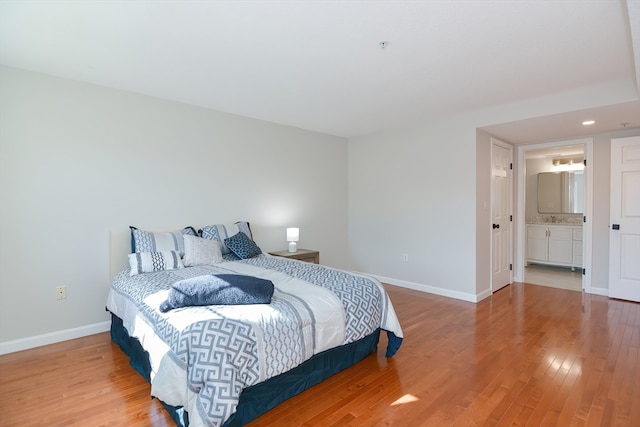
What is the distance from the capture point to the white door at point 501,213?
4.51 metres

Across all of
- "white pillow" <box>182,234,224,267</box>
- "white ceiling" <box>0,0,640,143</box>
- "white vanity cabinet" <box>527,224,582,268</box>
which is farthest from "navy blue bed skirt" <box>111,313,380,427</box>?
"white vanity cabinet" <box>527,224,582,268</box>

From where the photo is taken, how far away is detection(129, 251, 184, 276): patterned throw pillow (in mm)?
2900

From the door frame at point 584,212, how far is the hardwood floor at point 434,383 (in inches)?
50.0

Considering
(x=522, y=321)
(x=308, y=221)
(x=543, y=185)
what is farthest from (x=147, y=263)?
(x=543, y=185)

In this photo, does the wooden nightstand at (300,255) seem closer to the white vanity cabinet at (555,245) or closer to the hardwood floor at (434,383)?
the hardwood floor at (434,383)

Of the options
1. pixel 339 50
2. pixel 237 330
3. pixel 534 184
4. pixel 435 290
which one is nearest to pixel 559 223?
pixel 534 184

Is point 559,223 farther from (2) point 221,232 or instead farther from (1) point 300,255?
(2) point 221,232

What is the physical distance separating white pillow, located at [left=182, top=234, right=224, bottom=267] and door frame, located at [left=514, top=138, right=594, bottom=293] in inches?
177

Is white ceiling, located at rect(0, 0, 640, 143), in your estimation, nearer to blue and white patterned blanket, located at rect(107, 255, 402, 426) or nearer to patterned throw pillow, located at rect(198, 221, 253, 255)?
patterned throw pillow, located at rect(198, 221, 253, 255)

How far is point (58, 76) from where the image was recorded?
9.53 feet

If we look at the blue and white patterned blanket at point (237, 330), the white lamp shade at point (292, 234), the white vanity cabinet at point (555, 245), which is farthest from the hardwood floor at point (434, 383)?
the white vanity cabinet at point (555, 245)

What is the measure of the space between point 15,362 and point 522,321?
458cm

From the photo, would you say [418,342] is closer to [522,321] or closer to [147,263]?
[522,321]

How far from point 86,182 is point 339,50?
259 cm
